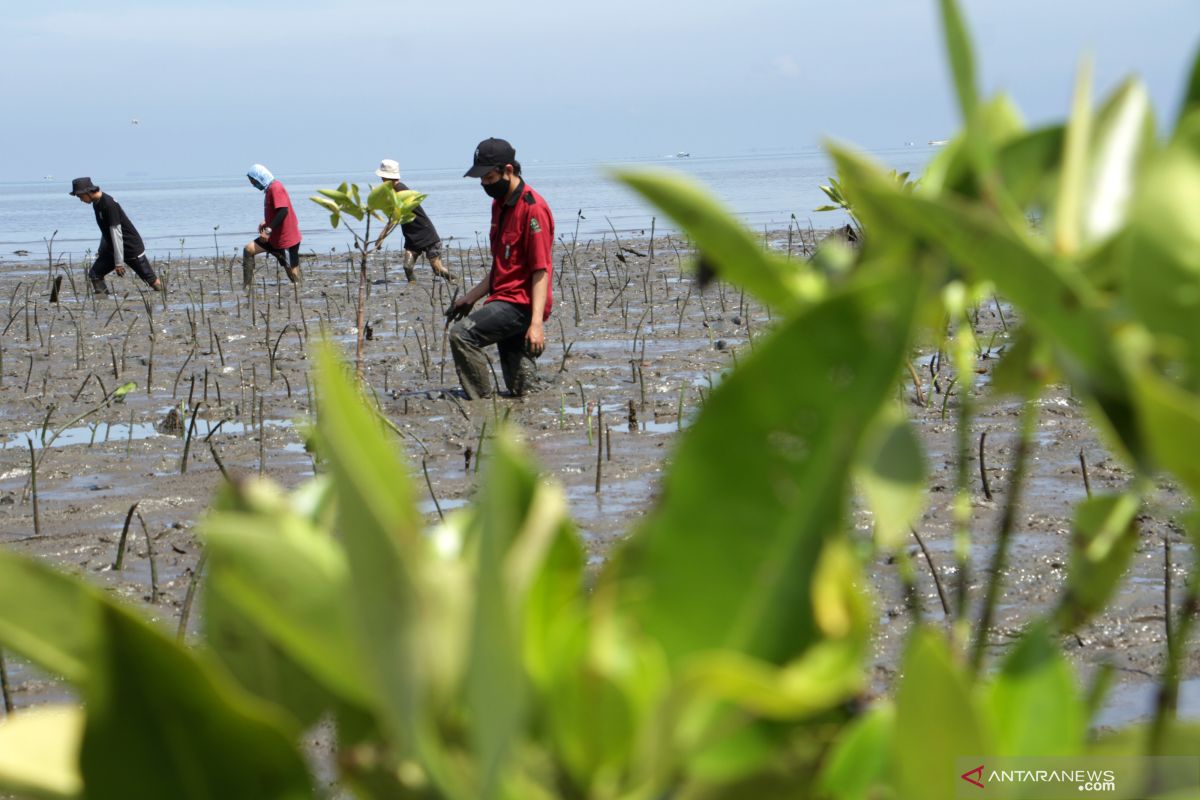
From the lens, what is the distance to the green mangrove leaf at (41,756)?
51 cm

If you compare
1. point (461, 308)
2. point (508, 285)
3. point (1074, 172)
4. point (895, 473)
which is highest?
point (1074, 172)

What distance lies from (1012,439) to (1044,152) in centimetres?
562

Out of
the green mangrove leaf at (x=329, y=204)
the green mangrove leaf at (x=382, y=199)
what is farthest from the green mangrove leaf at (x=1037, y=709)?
the green mangrove leaf at (x=329, y=204)

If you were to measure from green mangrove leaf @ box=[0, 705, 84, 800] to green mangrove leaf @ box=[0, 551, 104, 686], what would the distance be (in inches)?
1.0

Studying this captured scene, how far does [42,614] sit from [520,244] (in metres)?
6.51

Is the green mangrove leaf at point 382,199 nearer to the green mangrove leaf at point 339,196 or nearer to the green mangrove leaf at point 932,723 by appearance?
the green mangrove leaf at point 339,196

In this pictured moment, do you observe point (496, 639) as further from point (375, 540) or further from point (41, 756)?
point (41, 756)

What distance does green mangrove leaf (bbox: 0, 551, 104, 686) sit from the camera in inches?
19.7

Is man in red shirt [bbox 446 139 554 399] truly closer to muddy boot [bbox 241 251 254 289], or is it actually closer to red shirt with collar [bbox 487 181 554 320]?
red shirt with collar [bbox 487 181 554 320]

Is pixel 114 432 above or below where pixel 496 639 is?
below

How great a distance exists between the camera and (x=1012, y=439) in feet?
19.4

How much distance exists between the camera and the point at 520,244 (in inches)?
274

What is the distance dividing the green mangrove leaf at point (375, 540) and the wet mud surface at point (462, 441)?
1.17 metres

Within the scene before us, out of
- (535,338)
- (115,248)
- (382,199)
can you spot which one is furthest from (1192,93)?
(115,248)
